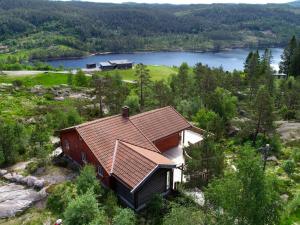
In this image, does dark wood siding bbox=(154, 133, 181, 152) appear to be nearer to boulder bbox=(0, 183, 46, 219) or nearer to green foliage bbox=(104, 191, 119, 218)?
green foliage bbox=(104, 191, 119, 218)

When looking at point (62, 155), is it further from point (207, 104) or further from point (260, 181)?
point (207, 104)

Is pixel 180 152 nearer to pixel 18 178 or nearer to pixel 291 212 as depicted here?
pixel 291 212

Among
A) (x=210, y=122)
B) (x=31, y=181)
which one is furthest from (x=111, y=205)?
(x=210, y=122)

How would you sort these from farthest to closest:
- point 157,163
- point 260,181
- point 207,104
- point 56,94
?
point 56,94, point 207,104, point 157,163, point 260,181

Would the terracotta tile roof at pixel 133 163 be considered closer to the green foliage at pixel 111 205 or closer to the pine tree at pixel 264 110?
the green foliage at pixel 111 205

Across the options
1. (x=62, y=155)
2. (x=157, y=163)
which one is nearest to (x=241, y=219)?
(x=157, y=163)

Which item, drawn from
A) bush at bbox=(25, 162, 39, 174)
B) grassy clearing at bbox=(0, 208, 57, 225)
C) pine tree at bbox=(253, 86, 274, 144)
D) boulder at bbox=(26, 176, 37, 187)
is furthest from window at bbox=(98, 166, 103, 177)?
pine tree at bbox=(253, 86, 274, 144)
